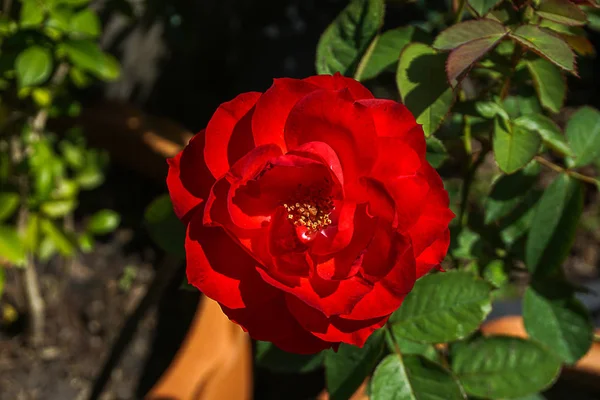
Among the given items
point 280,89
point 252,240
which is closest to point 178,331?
point 252,240

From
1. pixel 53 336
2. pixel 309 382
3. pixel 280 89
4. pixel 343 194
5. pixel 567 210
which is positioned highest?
pixel 280 89

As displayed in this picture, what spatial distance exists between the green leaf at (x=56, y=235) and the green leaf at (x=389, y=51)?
86cm

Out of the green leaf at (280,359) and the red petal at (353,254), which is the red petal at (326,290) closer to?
the red petal at (353,254)

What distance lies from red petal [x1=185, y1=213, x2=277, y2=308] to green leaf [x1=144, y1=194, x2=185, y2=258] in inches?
7.9

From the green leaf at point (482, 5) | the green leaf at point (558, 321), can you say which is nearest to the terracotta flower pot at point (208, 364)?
the green leaf at point (558, 321)

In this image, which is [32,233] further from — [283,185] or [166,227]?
[283,185]

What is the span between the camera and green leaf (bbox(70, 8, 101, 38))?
1.08 m

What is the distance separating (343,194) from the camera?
59 centimetres

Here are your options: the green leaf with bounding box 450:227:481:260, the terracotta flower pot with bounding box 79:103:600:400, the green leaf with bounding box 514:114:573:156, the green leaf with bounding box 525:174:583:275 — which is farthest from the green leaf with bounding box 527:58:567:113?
the terracotta flower pot with bounding box 79:103:600:400

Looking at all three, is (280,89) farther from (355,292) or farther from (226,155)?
(355,292)

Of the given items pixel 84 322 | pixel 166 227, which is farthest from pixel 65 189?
pixel 166 227

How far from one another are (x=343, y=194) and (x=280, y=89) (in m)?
0.12

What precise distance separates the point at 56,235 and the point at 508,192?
93 cm

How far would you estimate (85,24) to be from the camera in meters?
1.09
